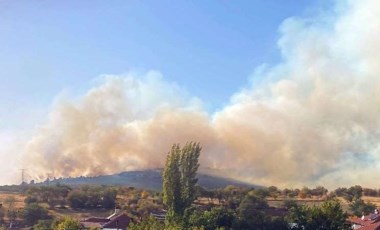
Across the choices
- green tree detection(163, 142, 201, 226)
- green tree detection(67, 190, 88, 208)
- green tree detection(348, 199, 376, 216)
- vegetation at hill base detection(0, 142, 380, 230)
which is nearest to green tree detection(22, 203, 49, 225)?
vegetation at hill base detection(0, 142, 380, 230)

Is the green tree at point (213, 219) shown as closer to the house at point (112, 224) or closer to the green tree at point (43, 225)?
the house at point (112, 224)

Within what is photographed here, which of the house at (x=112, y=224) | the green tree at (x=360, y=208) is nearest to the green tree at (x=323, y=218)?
the house at (x=112, y=224)

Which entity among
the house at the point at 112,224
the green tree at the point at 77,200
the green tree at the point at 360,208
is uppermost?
the green tree at the point at 77,200

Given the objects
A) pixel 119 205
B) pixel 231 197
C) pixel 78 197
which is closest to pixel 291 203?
pixel 231 197

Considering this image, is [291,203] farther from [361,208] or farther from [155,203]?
[155,203]

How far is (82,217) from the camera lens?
8856 centimetres

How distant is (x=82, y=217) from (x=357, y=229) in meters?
41.9

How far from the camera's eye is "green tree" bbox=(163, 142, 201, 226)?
7164cm

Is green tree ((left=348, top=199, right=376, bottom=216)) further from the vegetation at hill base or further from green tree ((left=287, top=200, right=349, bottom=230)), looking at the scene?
green tree ((left=287, top=200, right=349, bottom=230))

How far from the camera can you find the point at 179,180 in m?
74.7

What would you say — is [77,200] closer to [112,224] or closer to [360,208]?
[112,224]

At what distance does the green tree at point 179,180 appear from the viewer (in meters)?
71.6

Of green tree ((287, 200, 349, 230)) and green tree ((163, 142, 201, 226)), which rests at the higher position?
green tree ((163, 142, 201, 226))

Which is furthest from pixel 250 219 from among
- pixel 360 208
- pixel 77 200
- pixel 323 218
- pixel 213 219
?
pixel 77 200
